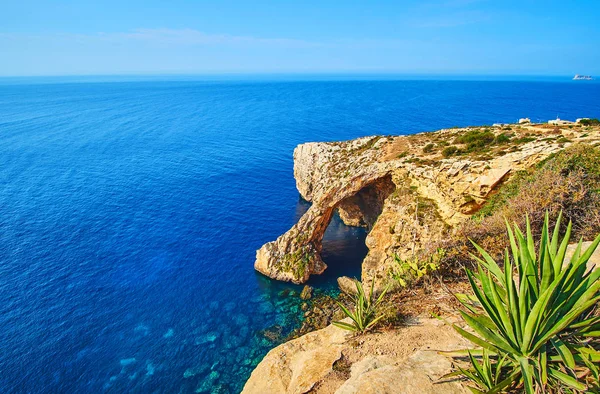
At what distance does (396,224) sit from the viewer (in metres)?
33.9

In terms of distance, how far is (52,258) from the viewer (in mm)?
40312

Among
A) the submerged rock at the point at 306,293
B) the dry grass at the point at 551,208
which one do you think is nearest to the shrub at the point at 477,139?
the dry grass at the point at 551,208

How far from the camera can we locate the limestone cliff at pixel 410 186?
28.5 metres

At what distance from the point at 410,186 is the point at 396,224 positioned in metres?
4.52

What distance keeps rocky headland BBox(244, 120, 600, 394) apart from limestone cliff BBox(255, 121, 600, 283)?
11 cm

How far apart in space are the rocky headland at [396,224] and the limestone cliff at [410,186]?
0.37 ft

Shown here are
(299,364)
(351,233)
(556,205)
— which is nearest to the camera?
(299,364)

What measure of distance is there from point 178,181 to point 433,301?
6354 cm

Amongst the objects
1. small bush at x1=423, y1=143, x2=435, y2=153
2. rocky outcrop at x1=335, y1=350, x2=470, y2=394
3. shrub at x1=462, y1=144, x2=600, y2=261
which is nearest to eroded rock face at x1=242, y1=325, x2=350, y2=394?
rocky outcrop at x1=335, y1=350, x2=470, y2=394

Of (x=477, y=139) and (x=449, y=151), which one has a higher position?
(x=477, y=139)

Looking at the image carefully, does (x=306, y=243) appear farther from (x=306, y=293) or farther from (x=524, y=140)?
(x=524, y=140)

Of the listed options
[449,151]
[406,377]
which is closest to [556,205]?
[406,377]

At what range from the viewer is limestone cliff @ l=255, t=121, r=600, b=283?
28516 mm

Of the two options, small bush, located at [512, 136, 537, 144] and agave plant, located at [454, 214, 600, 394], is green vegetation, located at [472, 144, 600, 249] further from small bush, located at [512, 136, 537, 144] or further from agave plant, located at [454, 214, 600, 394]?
small bush, located at [512, 136, 537, 144]
